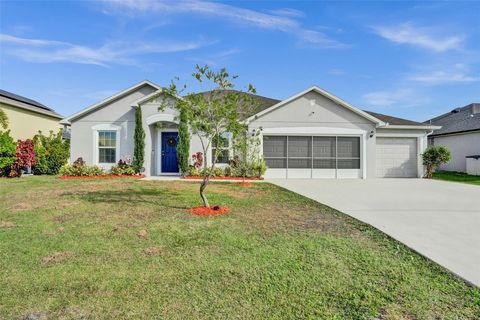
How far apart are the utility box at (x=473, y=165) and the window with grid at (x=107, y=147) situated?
24189 millimetres

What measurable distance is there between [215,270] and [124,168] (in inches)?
506

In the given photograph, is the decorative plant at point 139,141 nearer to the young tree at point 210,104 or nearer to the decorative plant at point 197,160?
the decorative plant at point 197,160

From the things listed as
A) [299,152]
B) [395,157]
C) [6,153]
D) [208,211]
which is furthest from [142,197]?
[395,157]

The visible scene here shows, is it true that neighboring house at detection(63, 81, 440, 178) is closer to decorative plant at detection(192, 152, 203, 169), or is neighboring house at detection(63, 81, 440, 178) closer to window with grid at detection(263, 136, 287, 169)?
window with grid at detection(263, 136, 287, 169)

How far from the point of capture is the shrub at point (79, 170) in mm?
14477

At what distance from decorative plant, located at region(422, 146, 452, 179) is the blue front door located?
15.0m

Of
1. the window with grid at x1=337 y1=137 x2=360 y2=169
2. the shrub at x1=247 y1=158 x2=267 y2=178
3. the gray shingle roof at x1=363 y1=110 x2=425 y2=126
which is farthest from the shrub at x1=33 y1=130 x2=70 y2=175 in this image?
the gray shingle roof at x1=363 y1=110 x2=425 y2=126

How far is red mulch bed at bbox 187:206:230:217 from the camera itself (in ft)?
21.2

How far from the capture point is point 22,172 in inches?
634

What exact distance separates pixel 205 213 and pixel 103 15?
11750mm

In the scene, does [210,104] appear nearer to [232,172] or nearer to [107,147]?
[232,172]

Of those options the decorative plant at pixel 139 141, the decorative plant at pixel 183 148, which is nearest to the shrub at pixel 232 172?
the decorative plant at pixel 183 148

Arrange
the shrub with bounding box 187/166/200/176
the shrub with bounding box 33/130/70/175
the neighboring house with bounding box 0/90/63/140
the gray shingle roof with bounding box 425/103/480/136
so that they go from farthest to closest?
the gray shingle roof with bounding box 425/103/480/136 → the neighboring house with bounding box 0/90/63/140 → the shrub with bounding box 33/130/70/175 → the shrub with bounding box 187/166/200/176

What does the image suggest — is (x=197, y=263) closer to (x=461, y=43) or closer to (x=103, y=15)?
(x=103, y=15)
